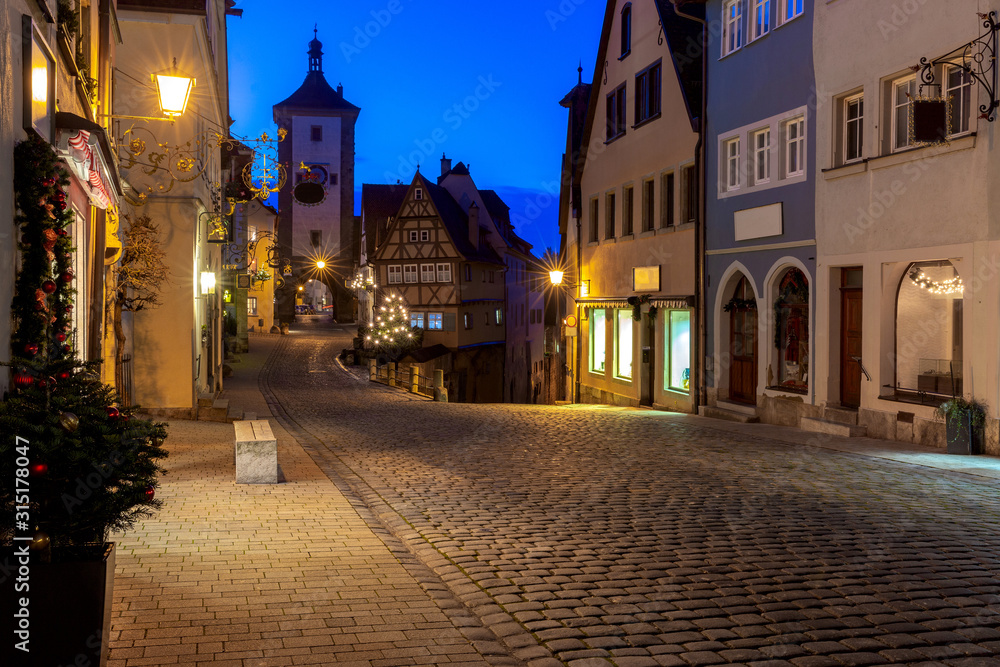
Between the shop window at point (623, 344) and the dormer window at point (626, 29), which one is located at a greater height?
the dormer window at point (626, 29)

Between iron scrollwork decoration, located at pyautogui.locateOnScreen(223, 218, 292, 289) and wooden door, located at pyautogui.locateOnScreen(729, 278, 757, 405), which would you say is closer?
wooden door, located at pyautogui.locateOnScreen(729, 278, 757, 405)

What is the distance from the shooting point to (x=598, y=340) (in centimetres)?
2847

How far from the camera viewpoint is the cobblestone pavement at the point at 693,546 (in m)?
4.97

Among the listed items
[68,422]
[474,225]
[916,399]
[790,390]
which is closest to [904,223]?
[916,399]

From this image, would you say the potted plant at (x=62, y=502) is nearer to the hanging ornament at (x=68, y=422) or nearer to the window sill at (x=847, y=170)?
the hanging ornament at (x=68, y=422)

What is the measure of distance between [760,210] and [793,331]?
2.56m

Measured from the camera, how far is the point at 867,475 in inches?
420

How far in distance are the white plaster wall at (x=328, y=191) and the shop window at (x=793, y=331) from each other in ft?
183

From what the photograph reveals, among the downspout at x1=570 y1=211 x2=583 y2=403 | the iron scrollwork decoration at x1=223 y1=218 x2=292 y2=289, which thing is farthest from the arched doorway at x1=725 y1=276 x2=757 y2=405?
the iron scrollwork decoration at x1=223 y1=218 x2=292 y2=289

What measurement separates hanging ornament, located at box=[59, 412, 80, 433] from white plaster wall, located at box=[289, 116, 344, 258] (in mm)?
67221

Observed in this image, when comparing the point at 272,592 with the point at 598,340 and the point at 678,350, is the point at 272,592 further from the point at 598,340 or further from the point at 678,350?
the point at 598,340

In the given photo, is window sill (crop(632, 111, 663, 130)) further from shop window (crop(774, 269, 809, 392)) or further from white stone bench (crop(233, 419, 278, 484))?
white stone bench (crop(233, 419, 278, 484))

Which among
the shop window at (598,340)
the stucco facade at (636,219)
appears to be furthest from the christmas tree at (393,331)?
the shop window at (598,340)

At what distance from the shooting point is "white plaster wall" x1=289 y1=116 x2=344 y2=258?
232 ft
